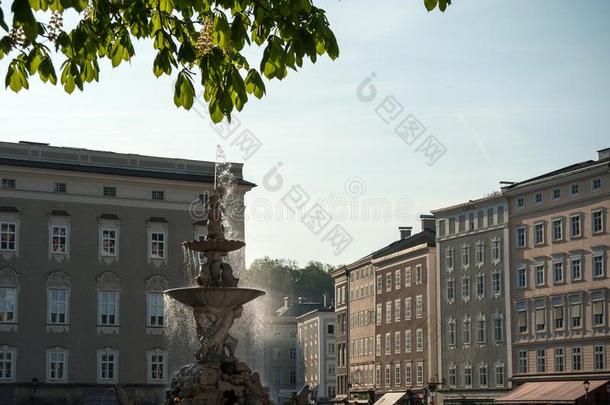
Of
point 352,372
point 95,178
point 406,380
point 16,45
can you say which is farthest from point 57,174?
point 16,45

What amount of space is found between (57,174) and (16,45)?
56.5 m

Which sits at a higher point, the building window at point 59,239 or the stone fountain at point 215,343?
the building window at point 59,239

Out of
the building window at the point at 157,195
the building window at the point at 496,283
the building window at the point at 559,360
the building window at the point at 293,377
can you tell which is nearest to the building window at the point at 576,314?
the building window at the point at 559,360

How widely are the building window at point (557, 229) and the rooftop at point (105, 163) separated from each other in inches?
733

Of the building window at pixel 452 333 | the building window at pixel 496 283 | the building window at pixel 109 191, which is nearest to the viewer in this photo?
the building window at pixel 109 191

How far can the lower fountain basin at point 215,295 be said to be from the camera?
94.1 ft

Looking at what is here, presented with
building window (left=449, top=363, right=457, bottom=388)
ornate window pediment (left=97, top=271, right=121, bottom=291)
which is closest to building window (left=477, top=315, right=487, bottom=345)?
building window (left=449, top=363, right=457, bottom=388)

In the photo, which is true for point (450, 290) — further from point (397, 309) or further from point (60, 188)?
point (60, 188)

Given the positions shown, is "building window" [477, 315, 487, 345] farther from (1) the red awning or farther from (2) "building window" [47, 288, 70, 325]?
(2) "building window" [47, 288, 70, 325]

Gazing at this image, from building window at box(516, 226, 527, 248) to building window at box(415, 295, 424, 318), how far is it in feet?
43.9

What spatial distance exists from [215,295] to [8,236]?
121ft

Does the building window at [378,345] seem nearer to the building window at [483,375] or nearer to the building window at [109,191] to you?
the building window at [483,375]

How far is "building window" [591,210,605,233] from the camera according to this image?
67250 mm

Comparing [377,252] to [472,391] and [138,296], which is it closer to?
[472,391]
